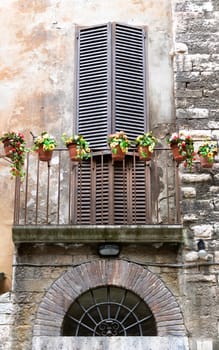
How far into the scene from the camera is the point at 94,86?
8.66 m

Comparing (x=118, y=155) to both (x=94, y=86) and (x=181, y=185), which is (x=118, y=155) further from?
(x=94, y=86)

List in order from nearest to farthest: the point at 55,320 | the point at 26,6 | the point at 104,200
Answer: the point at 55,320, the point at 104,200, the point at 26,6

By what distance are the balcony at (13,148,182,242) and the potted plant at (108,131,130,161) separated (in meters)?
0.34

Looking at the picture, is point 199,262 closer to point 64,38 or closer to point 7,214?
point 7,214

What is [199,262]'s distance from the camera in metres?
7.46

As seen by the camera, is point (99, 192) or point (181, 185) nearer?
point (181, 185)

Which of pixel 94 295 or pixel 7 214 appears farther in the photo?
pixel 7 214

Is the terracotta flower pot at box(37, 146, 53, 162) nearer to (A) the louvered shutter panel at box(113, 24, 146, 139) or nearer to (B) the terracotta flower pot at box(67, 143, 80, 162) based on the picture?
(B) the terracotta flower pot at box(67, 143, 80, 162)

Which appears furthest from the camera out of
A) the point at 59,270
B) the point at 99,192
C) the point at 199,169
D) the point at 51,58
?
the point at 51,58

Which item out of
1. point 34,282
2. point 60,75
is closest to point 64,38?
point 60,75

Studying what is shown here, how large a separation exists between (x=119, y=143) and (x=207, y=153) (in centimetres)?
105

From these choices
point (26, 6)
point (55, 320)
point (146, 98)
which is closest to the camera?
point (55, 320)

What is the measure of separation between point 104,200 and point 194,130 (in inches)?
56.1

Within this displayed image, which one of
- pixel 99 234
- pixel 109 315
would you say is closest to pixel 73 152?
pixel 99 234
